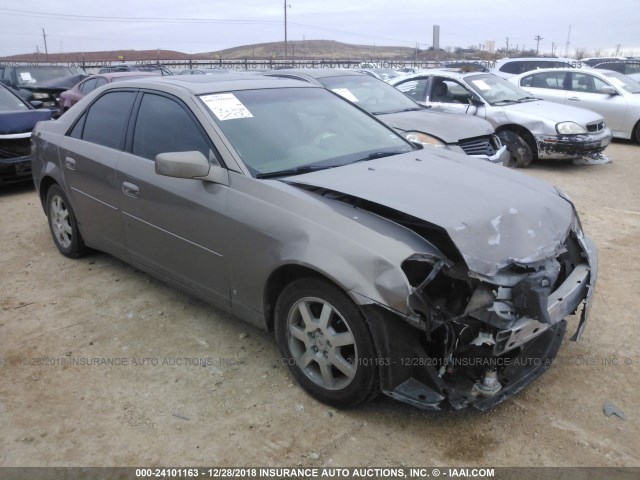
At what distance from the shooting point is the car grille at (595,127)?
29.1ft

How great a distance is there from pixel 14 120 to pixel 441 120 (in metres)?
5.73

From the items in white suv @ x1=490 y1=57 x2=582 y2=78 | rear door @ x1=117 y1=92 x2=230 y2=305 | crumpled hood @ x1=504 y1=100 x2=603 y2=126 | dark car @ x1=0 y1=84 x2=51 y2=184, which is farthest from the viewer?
white suv @ x1=490 y1=57 x2=582 y2=78

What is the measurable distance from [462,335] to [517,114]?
738 centimetres

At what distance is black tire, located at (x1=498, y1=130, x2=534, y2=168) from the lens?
902cm

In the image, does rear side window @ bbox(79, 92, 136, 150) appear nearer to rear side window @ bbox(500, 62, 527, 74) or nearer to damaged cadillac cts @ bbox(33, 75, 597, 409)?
damaged cadillac cts @ bbox(33, 75, 597, 409)

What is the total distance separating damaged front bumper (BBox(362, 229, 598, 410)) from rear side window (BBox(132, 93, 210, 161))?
1.65 m

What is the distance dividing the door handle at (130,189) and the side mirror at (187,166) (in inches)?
25.2

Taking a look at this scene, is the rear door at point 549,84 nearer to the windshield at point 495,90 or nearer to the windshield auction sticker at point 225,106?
the windshield at point 495,90

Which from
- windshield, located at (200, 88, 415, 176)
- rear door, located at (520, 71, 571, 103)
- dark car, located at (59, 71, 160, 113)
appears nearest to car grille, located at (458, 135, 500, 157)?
windshield, located at (200, 88, 415, 176)

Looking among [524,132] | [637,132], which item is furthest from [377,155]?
[637,132]

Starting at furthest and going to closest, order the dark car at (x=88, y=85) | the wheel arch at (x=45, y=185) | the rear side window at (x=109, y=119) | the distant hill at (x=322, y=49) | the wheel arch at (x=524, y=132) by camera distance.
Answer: the distant hill at (x=322, y=49) → the dark car at (x=88, y=85) → the wheel arch at (x=524, y=132) → the wheel arch at (x=45, y=185) → the rear side window at (x=109, y=119)

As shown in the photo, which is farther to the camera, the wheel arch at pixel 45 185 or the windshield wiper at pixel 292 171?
the wheel arch at pixel 45 185

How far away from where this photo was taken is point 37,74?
15.2 meters

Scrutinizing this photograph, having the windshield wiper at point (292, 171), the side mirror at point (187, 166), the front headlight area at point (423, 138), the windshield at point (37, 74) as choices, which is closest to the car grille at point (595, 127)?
the front headlight area at point (423, 138)
